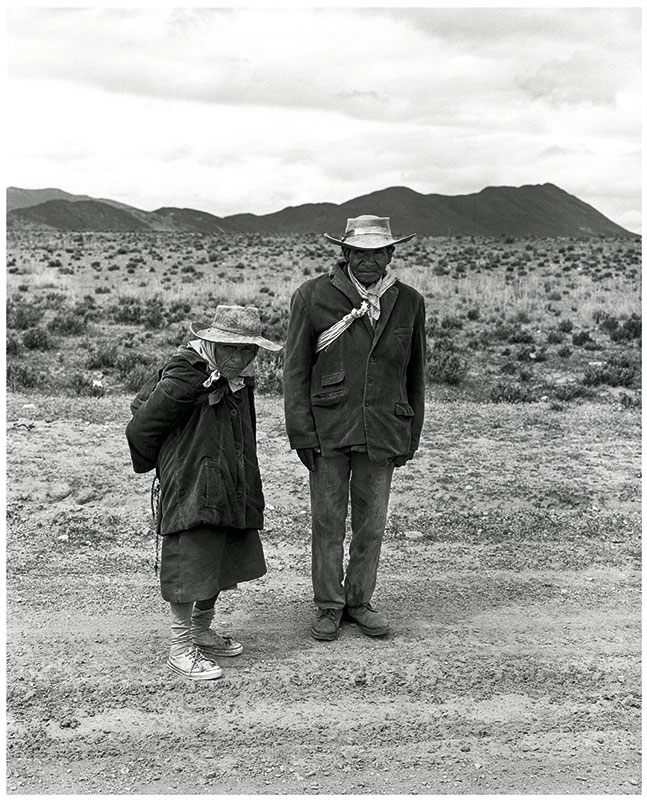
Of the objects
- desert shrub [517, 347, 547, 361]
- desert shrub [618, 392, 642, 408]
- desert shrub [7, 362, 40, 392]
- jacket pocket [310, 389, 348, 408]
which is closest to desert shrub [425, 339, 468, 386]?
desert shrub [517, 347, 547, 361]

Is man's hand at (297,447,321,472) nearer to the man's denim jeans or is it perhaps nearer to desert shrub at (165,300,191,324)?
the man's denim jeans

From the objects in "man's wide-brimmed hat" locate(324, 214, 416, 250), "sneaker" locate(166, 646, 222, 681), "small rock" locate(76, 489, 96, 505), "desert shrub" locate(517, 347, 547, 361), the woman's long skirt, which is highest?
"man's wide-brimmed hat" locate(324, 214, 416, 250)

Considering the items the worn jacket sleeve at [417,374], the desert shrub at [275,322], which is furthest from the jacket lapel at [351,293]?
the desert shrub at [275,322]

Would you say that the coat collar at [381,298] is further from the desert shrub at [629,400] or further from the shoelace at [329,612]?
the desert shrub at [629,400]

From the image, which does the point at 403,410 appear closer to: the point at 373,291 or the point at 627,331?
the point at 373,291

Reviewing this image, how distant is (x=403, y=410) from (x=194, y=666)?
1616 mm

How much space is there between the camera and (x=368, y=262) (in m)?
4.59

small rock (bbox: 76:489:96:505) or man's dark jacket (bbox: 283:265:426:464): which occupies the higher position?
man's dark jacket (bbox: 283:265:426:464)

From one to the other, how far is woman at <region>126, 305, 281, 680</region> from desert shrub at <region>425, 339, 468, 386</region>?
8443 mm

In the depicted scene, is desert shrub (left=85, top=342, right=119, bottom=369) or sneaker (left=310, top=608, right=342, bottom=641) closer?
sneaker (left=310, top=608, right=342, bottom=641)

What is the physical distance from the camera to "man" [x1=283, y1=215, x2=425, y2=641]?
461 cm

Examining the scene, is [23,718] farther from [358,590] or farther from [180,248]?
[180,248]

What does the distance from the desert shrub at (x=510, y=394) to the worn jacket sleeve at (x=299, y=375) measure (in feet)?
25.1

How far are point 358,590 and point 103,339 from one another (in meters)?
12.9
